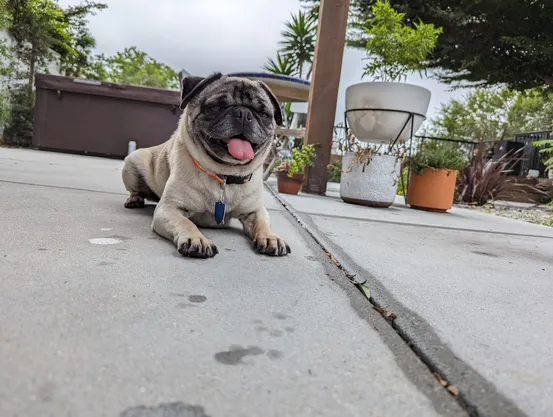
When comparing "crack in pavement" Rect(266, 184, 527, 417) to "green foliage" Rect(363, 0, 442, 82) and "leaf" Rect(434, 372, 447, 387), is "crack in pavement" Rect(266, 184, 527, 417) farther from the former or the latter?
"green foliage" Rect(363, 0, 442, 82)

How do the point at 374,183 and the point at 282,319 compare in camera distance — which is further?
the point at 374,183

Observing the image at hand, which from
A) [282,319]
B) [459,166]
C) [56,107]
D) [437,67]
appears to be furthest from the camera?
[437,67]

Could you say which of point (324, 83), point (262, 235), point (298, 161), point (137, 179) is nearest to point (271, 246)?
point (262, 235)

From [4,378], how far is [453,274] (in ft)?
4.32

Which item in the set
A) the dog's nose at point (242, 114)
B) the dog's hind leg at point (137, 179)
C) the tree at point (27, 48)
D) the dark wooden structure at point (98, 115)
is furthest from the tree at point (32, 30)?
the dog's nose at point (242, 114)

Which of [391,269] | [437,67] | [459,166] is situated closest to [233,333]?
[391,269]

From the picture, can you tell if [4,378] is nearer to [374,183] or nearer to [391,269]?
[391,269]

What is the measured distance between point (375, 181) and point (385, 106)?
0.76 m

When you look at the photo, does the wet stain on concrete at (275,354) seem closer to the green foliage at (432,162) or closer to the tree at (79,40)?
the green foliage at (432,162)

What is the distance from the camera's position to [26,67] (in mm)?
10227

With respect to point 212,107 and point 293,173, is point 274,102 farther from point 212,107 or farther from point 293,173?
point 293,173

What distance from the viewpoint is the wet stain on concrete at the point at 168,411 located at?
1.61ft

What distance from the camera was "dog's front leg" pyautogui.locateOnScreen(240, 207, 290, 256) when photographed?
1.45m

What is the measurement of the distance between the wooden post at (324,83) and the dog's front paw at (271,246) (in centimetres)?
312
